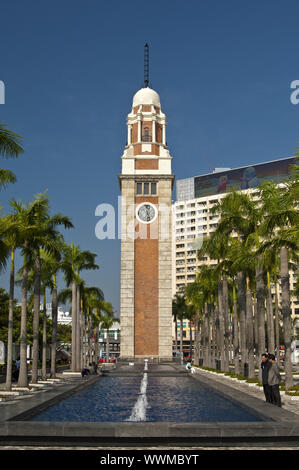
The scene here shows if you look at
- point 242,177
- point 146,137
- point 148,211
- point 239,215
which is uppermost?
point 242,177

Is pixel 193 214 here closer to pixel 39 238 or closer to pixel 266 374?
pixel 39 238

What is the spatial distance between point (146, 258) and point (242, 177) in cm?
8185

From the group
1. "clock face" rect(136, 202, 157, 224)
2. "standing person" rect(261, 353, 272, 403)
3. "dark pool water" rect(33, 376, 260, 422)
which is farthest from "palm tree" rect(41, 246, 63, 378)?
"clock face" rect(136, 202, 157, 224)

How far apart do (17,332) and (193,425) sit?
174 feet

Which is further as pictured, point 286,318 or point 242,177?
point 242,177

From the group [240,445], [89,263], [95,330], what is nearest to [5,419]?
[240,445]

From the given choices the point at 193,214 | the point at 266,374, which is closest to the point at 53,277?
the point at 266,374

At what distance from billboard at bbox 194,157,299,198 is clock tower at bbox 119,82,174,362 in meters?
65.6

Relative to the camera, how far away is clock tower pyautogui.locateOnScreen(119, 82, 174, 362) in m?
72.6

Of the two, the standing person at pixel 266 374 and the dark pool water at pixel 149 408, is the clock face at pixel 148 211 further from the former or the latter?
the standing person at pixel 266 374

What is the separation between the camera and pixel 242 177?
150m

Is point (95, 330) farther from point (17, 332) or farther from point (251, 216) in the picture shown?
point (251, 216)

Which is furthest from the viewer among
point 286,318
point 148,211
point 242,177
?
point 242,177

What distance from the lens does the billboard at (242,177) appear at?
141 meters
